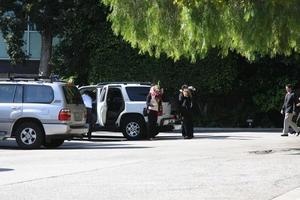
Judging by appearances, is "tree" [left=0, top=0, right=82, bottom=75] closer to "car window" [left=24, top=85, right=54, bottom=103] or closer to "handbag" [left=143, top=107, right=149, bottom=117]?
"handbag" [left=143, top=107, right=149, bottom=117]

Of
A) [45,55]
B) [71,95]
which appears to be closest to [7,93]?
[71,95]

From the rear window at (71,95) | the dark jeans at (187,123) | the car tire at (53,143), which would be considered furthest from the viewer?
the dark jeans at (187,123)

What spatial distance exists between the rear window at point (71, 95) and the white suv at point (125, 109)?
→ 11.6ft

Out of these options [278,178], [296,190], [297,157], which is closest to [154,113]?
[297,157]

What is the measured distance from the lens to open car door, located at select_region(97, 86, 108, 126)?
73.8ft

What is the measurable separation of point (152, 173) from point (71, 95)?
6817mm

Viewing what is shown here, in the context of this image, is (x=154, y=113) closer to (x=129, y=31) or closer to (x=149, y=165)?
(x=129, y=31)

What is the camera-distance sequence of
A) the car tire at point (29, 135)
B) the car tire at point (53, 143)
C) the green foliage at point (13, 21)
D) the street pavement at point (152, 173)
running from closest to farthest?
the street pavement at point (152, 173)
the car tire at point (29, 135)
the car tire at point (53, 143)
the green foliage at point (13, 21)

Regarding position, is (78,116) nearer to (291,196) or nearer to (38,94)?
(38,94)

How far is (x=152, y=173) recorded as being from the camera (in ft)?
40.2

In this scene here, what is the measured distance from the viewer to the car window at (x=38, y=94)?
711 inches

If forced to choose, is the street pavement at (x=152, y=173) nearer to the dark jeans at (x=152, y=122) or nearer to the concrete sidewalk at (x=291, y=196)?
the concrete sidewalk at (x=291, y=196)

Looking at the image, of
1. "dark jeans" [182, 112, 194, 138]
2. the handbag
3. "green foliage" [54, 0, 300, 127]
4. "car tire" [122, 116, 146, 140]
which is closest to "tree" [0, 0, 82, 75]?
"green foliage" [54, 0, 300, 127]

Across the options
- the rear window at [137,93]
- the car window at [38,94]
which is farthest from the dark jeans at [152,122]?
the car window at [38,94]
